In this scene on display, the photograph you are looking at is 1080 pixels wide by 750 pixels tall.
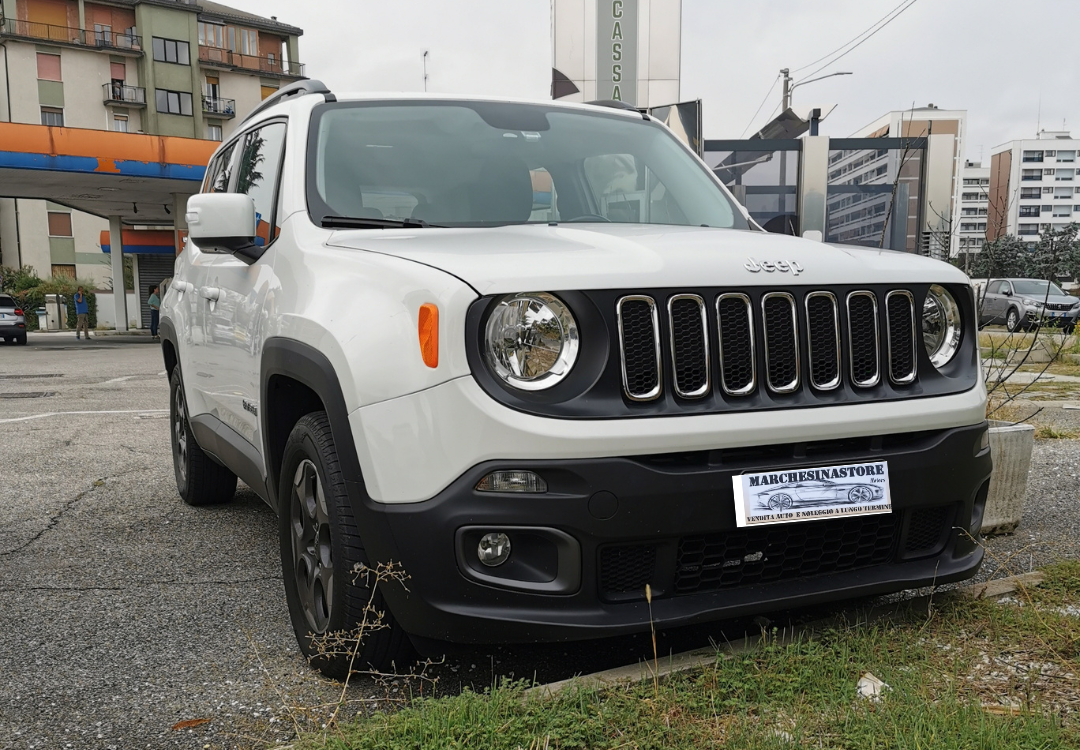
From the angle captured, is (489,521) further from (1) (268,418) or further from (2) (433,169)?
(2) (433,169)

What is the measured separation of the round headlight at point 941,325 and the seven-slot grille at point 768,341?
125 millimetres

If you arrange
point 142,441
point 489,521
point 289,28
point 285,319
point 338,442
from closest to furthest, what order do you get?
1. point 489,521
2. point 338,442
3. point 285,319
4. point 142,441
5. point 289,28

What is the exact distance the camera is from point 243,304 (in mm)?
3711

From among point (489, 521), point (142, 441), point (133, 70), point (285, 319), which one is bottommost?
point (142, 441)

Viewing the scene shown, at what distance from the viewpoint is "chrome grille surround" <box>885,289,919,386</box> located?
278cm

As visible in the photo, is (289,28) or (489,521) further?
(289,28)

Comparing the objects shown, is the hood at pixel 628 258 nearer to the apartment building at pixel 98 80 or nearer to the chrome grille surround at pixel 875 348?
the chrome grille surround at pixel 875 348

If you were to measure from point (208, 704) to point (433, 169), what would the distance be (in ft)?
6.39

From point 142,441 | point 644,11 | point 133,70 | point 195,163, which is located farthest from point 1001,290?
point 133,70

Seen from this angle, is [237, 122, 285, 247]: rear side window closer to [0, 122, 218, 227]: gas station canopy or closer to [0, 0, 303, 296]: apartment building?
[0, 122, 218, 227]: gas station canopy

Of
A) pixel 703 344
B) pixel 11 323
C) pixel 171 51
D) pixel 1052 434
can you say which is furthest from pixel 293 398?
pixel 171 51

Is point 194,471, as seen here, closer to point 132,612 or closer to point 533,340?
point 132,612

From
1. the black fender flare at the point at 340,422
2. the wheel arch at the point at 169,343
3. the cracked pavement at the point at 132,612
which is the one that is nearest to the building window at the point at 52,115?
the cracked pavement at the point at 132,612

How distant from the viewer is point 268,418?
3.31 metres
